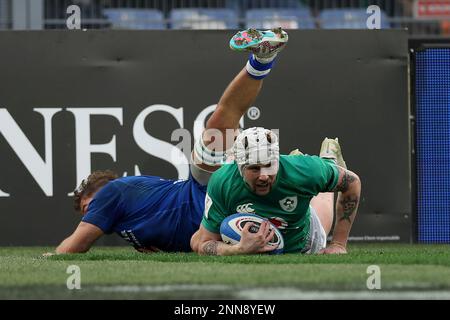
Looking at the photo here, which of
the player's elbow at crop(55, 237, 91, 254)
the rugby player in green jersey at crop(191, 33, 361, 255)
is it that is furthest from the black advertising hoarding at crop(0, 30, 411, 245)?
the rugby player in green jersey at crop(191, 33, 361, 255)

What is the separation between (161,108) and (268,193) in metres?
3.98

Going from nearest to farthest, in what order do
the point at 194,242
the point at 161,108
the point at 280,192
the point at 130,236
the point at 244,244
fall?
the point at 244,244 → the point at 280,192 → the point at 194,242 → the point at 130,236 → the point at 161,108

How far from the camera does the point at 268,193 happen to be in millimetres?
8273

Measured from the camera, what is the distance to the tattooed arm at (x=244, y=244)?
26.9ft

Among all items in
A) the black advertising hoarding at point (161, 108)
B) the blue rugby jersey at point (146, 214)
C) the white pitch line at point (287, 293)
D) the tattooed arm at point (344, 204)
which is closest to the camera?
the white pitch line at point (287, 293)

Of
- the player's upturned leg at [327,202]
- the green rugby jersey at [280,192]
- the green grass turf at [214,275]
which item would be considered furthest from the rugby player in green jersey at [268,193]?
the player's upturned leg at [327,202]

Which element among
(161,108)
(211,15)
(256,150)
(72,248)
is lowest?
(72,248)

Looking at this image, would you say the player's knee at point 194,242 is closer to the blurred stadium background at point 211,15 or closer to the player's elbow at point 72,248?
the player's elbow at point 72,248

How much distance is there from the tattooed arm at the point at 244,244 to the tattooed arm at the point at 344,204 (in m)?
0.72

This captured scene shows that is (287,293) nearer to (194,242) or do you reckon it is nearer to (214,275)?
(214,275)

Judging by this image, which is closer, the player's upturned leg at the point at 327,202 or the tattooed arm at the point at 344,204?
the tattooed arm at the point at 344,204

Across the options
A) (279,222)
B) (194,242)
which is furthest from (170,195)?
(279,222)

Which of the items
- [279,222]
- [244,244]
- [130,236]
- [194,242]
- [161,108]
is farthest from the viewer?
[161,108]

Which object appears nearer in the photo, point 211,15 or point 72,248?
point 72,248
